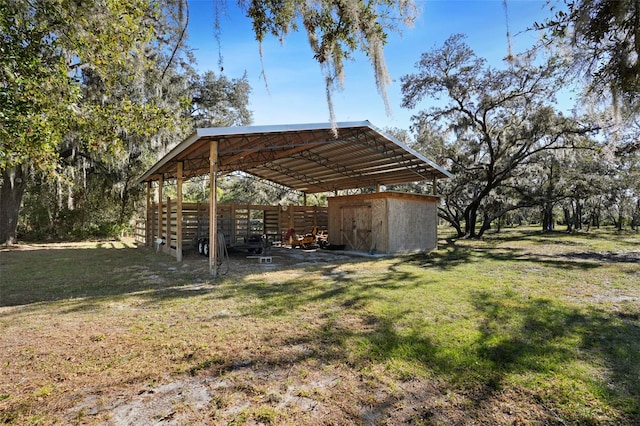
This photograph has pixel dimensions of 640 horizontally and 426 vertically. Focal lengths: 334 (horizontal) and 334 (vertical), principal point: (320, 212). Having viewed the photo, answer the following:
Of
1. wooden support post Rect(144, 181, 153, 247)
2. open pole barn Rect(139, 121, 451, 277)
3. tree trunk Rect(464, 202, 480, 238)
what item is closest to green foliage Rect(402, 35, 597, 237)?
tree trunk Rect(464, 202, 480, 238)

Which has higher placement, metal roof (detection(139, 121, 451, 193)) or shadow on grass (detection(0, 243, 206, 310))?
metal roof (detection(139, 121, 451, 193))

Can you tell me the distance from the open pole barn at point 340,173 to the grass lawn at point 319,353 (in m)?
A: 3.91

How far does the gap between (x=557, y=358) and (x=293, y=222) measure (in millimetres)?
12587

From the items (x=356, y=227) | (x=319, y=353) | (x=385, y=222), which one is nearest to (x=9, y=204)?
(x=356, y=227)

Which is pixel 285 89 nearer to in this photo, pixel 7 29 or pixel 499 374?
pixel 7 29

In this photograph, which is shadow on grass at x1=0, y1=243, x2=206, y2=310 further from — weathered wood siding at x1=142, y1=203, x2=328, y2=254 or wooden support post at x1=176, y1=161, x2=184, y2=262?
weathered wood siding at x1=142, y1=203, x2=328, y2=254

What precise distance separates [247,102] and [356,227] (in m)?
9.79

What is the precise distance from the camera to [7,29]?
3.90 m

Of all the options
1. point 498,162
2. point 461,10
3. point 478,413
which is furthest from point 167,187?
point 478,413

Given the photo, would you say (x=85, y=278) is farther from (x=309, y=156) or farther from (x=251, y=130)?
(x=309, y=156)

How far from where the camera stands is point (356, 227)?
475 inches

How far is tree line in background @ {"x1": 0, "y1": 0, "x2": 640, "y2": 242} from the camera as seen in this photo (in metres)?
3.12

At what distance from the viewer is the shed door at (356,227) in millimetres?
11625

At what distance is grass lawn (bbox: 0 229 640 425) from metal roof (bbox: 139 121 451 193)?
3.51m
